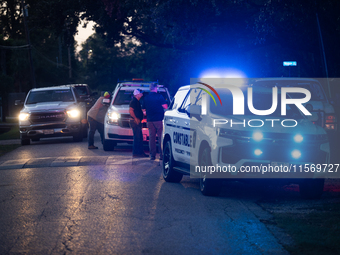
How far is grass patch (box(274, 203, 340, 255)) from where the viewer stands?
6.17 meters

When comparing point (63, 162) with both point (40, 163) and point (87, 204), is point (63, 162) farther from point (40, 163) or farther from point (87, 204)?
point (87, 204)

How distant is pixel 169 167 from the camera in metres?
11.3

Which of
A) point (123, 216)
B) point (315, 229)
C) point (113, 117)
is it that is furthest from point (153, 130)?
point (315, 229)

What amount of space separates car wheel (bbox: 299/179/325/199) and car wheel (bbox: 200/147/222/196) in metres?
1.44

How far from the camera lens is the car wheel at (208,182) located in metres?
9.34

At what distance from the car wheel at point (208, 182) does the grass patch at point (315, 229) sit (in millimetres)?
1532

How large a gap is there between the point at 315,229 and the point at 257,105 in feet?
10.5

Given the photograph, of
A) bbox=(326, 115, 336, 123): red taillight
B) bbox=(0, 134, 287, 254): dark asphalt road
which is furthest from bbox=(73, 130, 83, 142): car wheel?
bbox=(326, 115, 336, 123): red taillight

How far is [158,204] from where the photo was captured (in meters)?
8.90

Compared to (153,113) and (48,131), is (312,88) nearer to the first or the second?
(153,113)

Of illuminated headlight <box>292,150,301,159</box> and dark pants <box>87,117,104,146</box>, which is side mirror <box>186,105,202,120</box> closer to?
illuminated headlight <box>292,150,301,159</box>

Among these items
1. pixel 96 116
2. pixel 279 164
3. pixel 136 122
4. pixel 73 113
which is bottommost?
pixel 73 113

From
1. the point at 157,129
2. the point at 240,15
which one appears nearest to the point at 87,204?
the point at 157,129

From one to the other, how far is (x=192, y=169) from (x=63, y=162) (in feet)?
18.6
